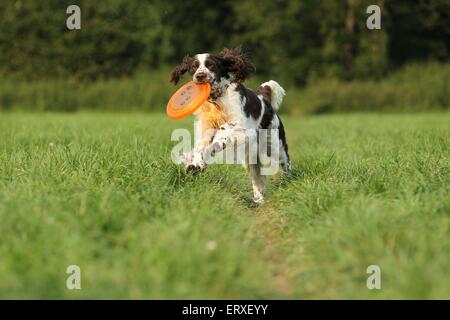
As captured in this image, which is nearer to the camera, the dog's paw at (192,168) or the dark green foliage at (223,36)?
the dog's paw at (192,168)

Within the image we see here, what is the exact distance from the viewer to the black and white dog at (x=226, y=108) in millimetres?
5855

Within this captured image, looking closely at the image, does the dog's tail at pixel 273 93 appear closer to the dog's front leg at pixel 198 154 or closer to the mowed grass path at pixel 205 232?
the dog's front leg at pixel 198 154

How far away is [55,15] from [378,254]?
2191 centimetres

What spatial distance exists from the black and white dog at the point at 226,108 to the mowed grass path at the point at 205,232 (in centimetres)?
45

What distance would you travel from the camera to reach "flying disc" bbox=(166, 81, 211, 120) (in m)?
5.79

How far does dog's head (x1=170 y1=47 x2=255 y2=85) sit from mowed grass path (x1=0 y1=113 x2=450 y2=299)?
938mm

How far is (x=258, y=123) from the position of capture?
20.8ft

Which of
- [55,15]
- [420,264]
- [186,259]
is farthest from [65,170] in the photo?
[55,15]

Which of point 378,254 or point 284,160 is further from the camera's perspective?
point 284,160

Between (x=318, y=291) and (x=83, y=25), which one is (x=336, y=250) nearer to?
(x=318, y=291)

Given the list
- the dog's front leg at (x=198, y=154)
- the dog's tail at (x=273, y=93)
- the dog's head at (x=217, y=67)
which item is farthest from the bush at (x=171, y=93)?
the dog's front leg at (x=198, y=154)
